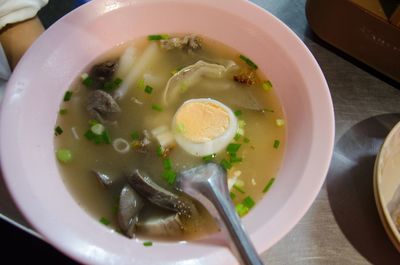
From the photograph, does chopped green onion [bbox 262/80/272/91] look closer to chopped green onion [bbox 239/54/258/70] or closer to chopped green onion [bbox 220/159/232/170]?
chopped green onion [bbox 239/54/258/70]

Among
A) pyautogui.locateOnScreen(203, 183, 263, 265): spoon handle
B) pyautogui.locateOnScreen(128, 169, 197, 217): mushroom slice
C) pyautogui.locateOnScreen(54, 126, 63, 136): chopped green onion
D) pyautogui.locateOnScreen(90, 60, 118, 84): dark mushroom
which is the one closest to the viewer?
pyautogui.locateOnScreen(203, 183, 263, 265): spoon handle

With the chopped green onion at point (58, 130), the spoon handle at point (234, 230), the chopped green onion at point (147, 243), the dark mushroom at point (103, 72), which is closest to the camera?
the spoon handle at point (234, 230)

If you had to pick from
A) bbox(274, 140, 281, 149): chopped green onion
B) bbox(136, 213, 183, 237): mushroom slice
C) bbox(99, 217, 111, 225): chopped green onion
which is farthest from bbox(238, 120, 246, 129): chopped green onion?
bbox(99, 217, 111, 225): chopped green onion

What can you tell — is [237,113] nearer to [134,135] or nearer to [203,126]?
[203,126]

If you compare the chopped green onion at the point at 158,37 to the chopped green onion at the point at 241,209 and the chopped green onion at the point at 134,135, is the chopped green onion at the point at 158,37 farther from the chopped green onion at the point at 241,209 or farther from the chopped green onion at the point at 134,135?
the chopped green onion at the point at 241,209

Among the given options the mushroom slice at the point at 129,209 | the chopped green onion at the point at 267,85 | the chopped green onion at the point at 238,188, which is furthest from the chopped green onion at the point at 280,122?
the mushroom slice at the point at 129,209
